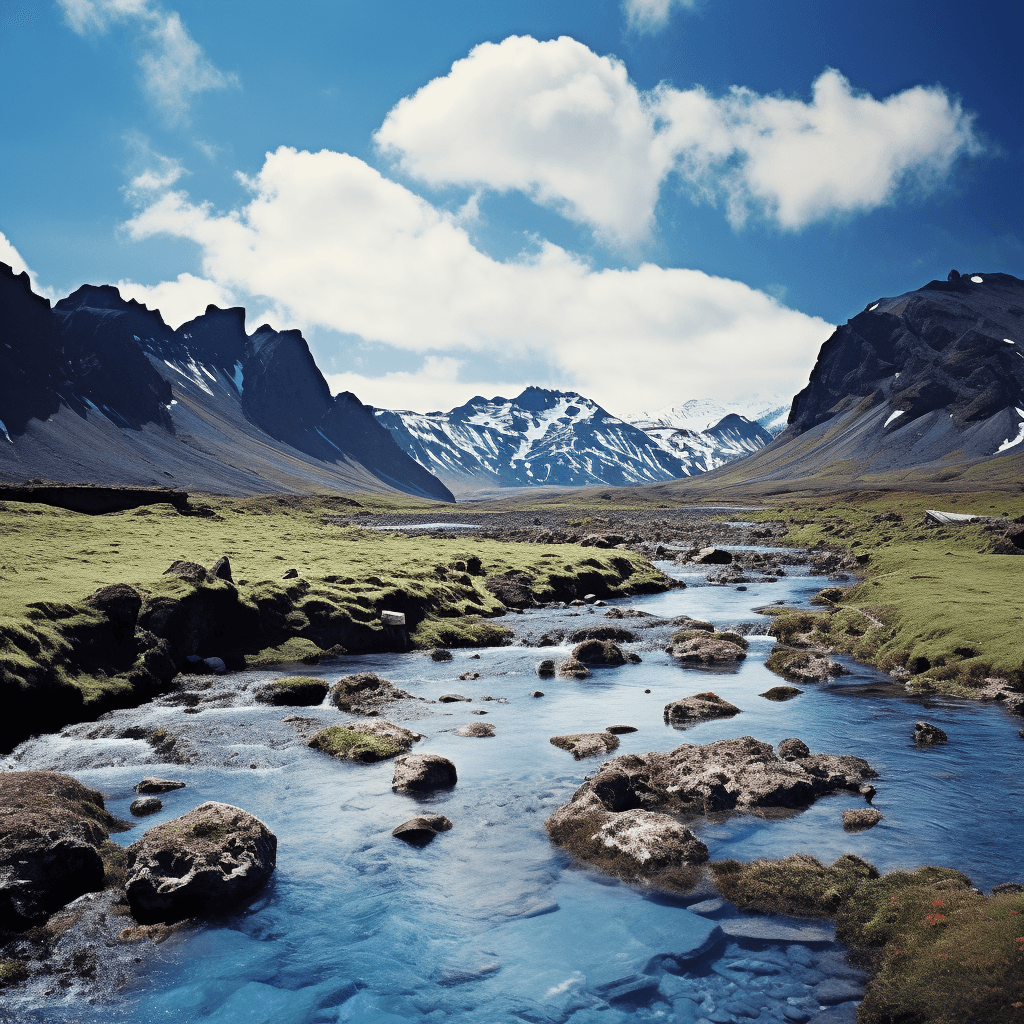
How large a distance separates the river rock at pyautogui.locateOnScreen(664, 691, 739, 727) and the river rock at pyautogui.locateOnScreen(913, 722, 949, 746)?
6.21 m

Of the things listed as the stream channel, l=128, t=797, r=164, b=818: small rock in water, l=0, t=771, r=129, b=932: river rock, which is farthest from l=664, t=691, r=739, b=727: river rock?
l=0, t=771, r=129, b=932: river rock

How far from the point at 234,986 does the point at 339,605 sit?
27.4m

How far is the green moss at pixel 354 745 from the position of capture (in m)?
22.0

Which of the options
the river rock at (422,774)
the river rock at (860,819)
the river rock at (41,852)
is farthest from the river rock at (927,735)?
the river rock at (41,852)

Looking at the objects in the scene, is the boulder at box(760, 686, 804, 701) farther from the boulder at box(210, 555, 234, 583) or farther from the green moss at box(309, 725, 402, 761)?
the boulder at box(210, 555, 234, 583)

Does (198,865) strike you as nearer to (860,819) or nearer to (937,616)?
(860,819)

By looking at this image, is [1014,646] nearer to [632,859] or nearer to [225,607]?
[632,859]

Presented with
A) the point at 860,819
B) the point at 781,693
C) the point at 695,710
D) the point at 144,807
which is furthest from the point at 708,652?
the point at 144,807

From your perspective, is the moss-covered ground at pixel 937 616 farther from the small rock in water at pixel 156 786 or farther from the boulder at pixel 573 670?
the small rock in water at pixel 156 786

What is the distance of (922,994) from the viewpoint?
10.4 metres

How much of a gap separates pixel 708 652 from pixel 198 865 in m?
28.0

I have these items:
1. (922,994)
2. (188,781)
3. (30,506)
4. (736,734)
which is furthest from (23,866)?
(30,506)

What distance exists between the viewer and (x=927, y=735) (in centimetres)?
2244

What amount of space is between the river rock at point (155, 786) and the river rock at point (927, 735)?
23845 mm
